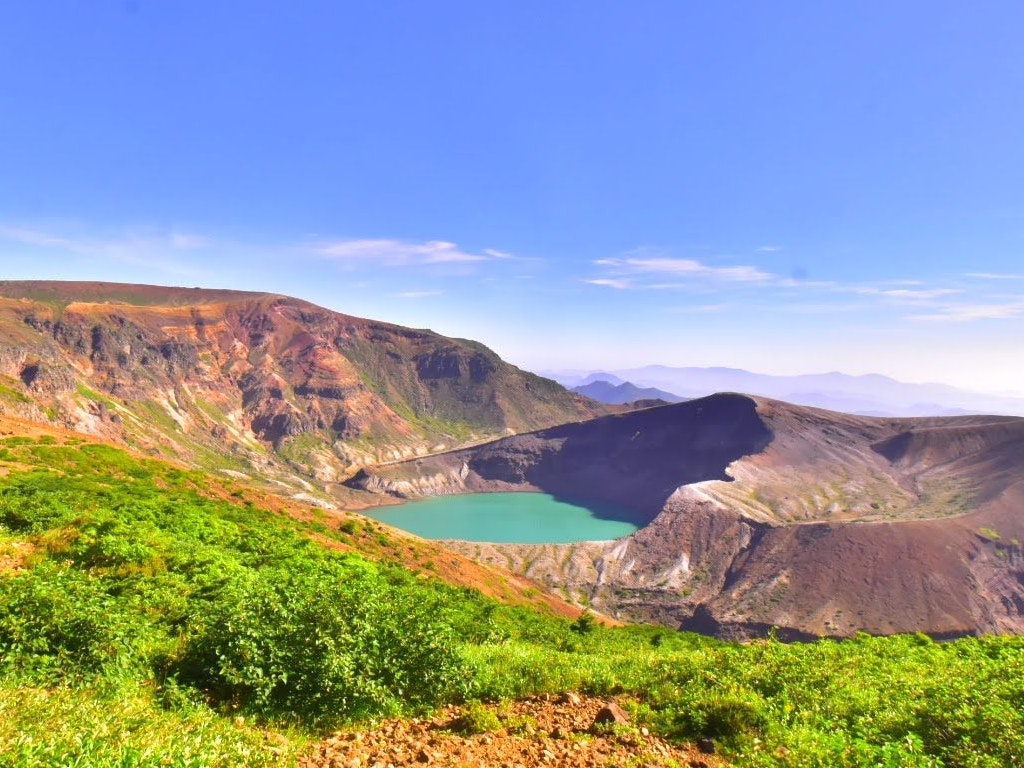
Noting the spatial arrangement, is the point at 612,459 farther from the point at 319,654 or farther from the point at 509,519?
the point at 319,654

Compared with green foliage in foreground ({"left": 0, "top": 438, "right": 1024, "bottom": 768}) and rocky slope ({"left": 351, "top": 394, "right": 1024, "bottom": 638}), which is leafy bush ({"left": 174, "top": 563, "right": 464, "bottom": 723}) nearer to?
green foliage in foreground ({"left": 0, "top": 438, "right": 1024, "bottom": 768})

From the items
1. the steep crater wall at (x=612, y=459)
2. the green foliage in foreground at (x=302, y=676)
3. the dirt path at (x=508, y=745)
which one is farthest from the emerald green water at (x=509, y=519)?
the dirt path at (x=508, y=745)

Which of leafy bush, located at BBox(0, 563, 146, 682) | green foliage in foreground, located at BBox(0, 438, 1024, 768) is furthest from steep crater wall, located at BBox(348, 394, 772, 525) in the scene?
leafy bush, located at BBox(0, 563, 146, 682)

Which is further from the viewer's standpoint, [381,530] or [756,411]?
[756,411]

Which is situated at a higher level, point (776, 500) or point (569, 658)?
point (569, 658)

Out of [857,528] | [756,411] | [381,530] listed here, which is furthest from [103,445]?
[756,411]

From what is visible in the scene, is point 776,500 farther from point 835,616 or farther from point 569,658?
point 569,658

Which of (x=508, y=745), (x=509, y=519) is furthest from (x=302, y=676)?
(x=509, y=519)
